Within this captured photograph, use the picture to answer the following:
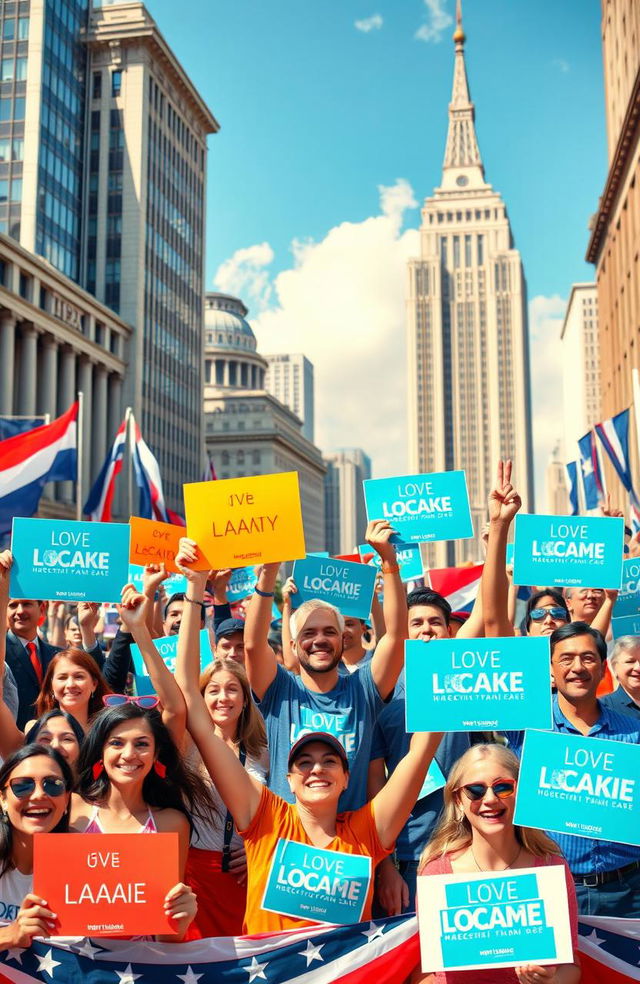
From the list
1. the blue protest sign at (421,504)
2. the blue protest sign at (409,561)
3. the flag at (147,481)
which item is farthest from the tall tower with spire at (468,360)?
the blue protest sign at (421,504)

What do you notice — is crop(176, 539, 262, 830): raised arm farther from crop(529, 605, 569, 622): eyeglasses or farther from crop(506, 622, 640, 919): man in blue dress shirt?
crop(529, 605, 569, 622): eyeglasses

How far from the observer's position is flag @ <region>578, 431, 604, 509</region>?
16625mm

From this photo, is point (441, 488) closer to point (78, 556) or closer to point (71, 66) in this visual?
point (78, 556)

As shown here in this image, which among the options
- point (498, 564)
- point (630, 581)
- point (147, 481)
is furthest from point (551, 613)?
point (147, 481)

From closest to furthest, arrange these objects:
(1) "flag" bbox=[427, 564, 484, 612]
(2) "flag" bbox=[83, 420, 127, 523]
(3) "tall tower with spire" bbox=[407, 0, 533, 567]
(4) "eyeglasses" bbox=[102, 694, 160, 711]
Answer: (4) "eyeglasses" bbox=[102, 694, 160, 711] → (1) "flag" bbox=[427, 564, 484, 612] → (2) "flag" bbox=[83, 420, 127, 523] → (3) "tall tower with spire" bbox=[407, 0, 533, 567]

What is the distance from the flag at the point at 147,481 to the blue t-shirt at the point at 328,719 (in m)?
13.3

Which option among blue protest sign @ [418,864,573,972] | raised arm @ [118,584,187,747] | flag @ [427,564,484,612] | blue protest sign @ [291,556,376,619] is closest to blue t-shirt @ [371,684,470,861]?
raised arm @ [118,584,187,747]

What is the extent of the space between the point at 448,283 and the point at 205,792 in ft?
497

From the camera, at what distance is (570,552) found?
676 cm

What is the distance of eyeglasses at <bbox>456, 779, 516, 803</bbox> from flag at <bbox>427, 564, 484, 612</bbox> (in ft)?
25.3

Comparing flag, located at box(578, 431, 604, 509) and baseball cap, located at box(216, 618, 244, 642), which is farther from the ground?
flag, located at box(578, 431, 604, 509)

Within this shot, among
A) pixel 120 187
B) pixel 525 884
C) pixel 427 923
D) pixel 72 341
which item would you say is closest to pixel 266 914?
pixel 427 923

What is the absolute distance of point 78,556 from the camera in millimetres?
6281

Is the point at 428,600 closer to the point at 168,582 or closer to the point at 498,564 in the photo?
the point at 498,564
